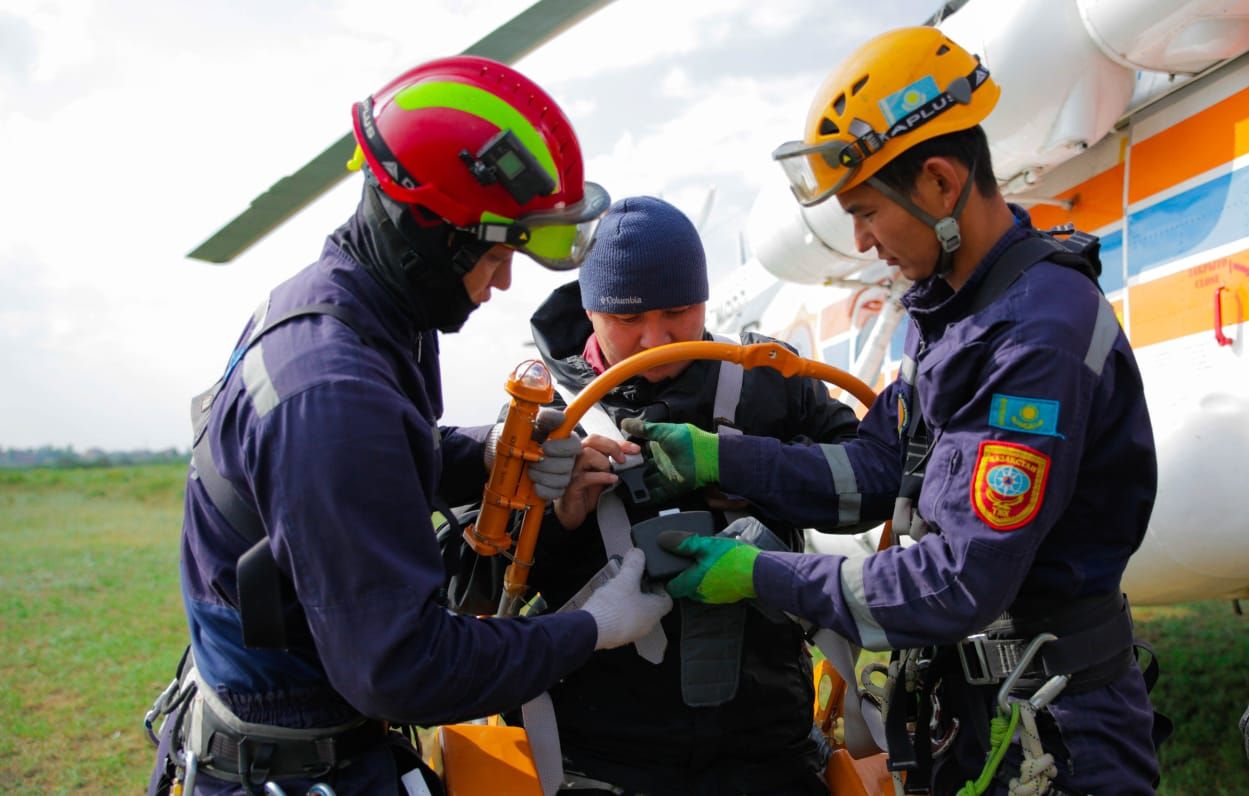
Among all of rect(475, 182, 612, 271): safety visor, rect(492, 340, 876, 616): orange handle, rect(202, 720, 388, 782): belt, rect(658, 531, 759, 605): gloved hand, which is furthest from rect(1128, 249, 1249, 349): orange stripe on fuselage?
rect(202, 720, 388, 782): belt

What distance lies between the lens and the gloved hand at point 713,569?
211cm

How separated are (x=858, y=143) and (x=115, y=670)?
8.62m

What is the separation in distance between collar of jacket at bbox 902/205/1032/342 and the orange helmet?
0.28 metres

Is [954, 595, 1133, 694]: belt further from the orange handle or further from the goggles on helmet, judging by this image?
the goggles on helmet

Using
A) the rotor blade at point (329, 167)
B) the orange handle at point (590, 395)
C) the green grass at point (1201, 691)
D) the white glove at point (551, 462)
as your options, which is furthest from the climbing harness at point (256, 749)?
the green grass at point (1201, 691)

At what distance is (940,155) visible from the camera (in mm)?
2062

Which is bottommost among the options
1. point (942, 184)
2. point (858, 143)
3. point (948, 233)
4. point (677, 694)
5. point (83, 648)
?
point (83, 648)

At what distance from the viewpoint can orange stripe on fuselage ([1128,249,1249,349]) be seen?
359 cm

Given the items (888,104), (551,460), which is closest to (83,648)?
(551,460)

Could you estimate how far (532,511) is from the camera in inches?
Answer: 87.4

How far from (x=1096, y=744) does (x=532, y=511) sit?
137 cm

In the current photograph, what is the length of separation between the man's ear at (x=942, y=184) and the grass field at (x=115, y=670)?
11.4ft

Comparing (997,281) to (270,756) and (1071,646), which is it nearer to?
(1071,646)

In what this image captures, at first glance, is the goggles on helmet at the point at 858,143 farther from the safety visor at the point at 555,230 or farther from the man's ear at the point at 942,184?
the safety visor at the point at 555,230
